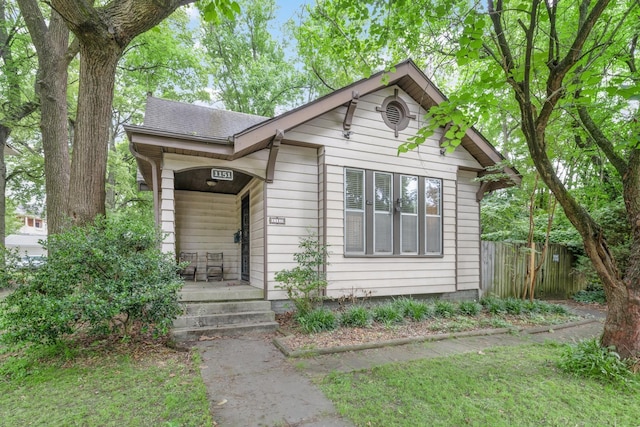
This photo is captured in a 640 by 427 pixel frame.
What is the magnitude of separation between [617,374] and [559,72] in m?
3.26

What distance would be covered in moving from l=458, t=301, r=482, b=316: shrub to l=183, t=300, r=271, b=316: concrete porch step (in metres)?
3.96

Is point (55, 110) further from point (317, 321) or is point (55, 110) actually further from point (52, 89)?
point (317, 321)

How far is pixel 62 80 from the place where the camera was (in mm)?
6785

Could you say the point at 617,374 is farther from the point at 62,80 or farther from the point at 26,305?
the point at 62,80

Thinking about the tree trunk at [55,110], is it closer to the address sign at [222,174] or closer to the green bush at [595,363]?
the address sign at [222,174]

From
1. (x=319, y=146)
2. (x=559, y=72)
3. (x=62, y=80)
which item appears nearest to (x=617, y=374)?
(x=559, y=72)

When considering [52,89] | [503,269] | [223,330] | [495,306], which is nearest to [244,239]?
[223,330]

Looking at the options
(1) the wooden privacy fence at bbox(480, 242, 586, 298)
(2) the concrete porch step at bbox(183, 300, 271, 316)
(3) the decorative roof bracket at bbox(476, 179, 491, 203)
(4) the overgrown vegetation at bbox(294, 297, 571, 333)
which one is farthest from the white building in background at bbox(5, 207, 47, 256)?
(1) the wooden privacy fence at bbox(480, 242, 586, 298)

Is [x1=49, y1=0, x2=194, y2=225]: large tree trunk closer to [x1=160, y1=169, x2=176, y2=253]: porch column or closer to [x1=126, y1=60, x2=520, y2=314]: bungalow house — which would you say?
[x1=126, y1=60, x2=520, y2=314]: bungalow house

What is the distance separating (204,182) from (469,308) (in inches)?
259

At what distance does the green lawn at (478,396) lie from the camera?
2666mm

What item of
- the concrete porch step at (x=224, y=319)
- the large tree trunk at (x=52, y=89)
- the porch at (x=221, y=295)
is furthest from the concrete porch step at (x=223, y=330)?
the large tree trunk at (x=52, y=89)

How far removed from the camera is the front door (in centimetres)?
774

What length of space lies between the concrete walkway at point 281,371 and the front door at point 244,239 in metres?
2.91
